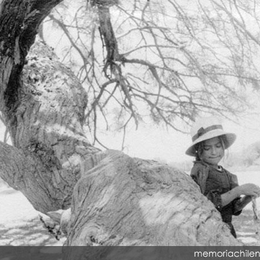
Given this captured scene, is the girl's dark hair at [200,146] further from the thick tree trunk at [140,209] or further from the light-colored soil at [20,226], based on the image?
the light-colored soil at [20,226]

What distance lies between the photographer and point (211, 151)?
4.12ft

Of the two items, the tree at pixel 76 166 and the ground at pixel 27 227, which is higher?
the tree at pixel 76 166

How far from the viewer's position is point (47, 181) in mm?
1533

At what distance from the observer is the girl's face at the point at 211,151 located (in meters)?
1.26

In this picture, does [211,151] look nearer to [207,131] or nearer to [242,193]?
[207,131]

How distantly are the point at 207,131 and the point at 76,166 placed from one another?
52 centimetres

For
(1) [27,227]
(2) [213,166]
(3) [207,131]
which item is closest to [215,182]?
(2) [213,166]

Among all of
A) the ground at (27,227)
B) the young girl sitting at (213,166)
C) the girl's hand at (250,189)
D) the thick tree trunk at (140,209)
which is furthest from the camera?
the ground at (27,227)

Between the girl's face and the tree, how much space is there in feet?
0.91

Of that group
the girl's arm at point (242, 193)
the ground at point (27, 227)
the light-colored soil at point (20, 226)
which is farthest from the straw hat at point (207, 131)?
the light-colored soil at point (20, 226)

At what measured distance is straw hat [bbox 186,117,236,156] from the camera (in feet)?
3.99

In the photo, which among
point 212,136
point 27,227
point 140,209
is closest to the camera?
point 140,209

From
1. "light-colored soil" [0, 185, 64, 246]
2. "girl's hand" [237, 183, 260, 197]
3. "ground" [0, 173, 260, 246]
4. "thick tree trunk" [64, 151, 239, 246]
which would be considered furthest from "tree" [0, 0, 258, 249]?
"light-colored soil" [0, 185, 64, 246]

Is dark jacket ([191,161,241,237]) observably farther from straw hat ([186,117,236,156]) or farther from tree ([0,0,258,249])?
tree ([0,0,258,249])
